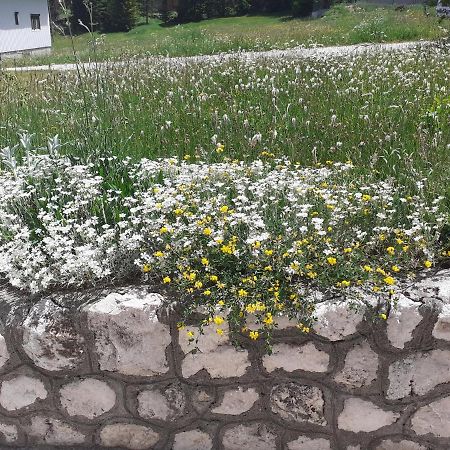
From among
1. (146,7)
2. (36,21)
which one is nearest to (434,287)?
(36,21)

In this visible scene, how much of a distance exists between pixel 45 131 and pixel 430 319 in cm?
467

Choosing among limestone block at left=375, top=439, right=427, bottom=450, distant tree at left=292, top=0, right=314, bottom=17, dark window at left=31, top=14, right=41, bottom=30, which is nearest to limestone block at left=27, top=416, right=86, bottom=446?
limestone block at left=375, top=439, right=427, bottom=450

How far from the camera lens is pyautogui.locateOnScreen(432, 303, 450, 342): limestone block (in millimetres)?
2949

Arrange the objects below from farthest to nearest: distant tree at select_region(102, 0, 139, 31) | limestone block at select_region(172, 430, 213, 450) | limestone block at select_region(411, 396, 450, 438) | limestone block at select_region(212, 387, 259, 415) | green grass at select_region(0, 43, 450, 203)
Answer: distant tree at select_region(102, 0, 139, 31) → green grass at select_region(0, 43, 450, 203) → limestone block at select_region(172, 430, 213, 450) → limestone block at select_region(212, 387, 259, 415) → limestone block at select_region(411, 396, 450, 438)

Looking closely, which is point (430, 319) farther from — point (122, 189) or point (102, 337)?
point (122, 189)

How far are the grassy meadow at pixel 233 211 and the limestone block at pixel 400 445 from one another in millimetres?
881

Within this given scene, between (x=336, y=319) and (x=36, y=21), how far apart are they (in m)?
44.2

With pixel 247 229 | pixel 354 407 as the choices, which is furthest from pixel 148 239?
pixel 354 407

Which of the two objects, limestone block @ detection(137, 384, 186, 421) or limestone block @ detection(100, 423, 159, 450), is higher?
limestone block @ detection(137, 384, 186, 421)

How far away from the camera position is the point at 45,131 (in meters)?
6.13

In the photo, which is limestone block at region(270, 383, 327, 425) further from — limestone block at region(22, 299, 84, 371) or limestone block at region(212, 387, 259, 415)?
limestone block at region(22, 299, 84, 371)

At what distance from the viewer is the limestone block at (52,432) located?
3512mm

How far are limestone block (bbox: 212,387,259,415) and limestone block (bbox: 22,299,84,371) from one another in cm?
89

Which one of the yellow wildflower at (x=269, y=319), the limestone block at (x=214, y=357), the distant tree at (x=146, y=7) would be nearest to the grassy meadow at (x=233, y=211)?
the yellow wildflower at (x=269, y=319)
